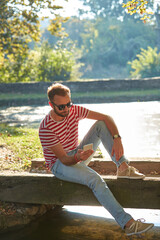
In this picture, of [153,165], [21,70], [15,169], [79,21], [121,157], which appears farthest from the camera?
[79,21]

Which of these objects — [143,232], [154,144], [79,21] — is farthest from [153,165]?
[79,21]

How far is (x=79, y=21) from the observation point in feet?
262

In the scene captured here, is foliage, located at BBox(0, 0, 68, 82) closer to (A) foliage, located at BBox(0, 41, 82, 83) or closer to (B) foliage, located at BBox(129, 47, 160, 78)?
(A) foliage, located at BBox(0, 41, 82, 83)

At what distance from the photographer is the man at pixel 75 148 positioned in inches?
168

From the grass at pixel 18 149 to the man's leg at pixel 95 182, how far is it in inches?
96.4

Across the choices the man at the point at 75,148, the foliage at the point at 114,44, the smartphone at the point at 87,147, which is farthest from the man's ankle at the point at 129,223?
the foliage at the point at 114,44

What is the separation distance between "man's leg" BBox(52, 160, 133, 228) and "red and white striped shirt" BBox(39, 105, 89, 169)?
17cm

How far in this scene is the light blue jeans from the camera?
424 centimetres

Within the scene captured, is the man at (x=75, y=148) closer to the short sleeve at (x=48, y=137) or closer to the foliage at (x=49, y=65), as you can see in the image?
the short sleeve at (x=48, y=137)

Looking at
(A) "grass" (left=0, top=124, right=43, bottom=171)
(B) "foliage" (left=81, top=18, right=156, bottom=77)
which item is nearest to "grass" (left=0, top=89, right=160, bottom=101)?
(A) "grass" (left=0, top=124, right=43, bottom=171)

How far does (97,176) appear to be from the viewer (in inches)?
172

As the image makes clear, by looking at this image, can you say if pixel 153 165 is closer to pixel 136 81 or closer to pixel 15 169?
pixel 15 169

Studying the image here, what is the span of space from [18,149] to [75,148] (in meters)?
3.62

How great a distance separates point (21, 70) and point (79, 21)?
175ft
